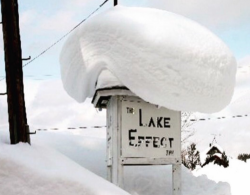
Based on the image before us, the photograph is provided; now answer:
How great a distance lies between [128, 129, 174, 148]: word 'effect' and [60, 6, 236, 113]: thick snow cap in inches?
32.1

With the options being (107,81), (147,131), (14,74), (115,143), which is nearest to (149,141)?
(147,131)

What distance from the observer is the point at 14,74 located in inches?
176

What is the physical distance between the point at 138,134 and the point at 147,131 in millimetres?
192

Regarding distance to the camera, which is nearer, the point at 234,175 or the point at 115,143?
the point at 115,143

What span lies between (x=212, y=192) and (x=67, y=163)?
5720 mm

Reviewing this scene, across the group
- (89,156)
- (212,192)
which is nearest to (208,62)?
(212,192)

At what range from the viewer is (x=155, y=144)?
7.88m

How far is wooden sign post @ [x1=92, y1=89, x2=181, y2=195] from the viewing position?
758 cm

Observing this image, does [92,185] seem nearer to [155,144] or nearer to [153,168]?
[155,144]

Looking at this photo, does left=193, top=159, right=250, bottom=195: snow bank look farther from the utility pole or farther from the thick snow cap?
the utility pole

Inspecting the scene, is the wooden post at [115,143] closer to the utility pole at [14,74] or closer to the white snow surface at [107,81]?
the white snow surface at [107,81]

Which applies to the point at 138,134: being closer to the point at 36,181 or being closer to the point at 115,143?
the point at 115,143

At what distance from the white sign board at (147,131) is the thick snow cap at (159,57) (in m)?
0.65

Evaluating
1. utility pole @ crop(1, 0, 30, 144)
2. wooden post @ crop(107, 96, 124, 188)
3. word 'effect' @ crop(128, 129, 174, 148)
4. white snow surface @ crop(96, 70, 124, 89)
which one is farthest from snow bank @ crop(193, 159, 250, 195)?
utility pole @ crop(1, 0, 30, 144)
